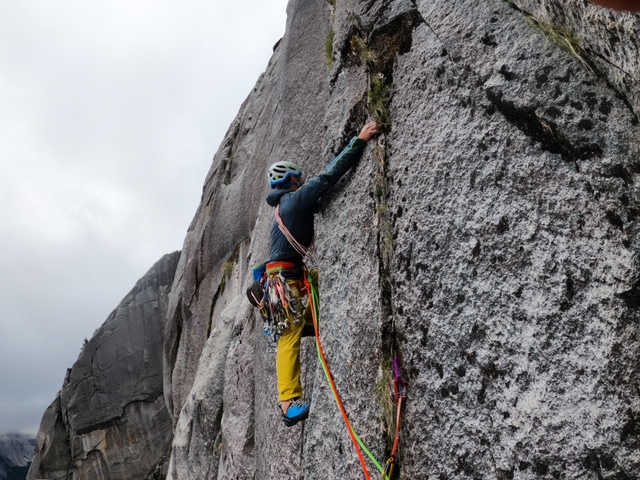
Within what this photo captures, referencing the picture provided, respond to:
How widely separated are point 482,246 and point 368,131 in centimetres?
195

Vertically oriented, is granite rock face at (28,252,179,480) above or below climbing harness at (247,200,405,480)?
above

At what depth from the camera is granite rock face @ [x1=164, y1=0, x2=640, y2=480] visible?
3.47 metres

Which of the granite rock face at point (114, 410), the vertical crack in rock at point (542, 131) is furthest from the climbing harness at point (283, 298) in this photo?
the granite rock face at point (114, 410)

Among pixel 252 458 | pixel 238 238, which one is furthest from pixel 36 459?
pixel 252 458

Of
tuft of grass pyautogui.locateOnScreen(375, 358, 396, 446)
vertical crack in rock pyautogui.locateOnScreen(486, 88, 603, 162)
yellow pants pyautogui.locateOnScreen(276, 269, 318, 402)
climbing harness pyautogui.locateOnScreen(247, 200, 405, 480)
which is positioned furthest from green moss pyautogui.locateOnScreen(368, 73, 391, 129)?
tuft of grass pyautogui.locateOnScreen(375, 358, 396, 446)

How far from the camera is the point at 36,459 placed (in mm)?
24391

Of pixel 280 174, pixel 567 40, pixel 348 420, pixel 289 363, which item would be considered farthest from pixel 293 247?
pixel 567 40

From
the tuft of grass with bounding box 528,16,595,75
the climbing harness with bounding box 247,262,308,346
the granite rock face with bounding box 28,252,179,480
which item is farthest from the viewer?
the granite rock face with bounding box 28,252,179,480

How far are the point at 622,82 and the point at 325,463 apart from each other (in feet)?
12.5

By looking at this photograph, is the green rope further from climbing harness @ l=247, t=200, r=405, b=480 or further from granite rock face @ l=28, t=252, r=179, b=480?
granite rock face @ l=28, t=252, r=179, b=480

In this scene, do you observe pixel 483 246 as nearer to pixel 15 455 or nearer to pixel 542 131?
pixel 542 131

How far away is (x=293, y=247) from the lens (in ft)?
20.6

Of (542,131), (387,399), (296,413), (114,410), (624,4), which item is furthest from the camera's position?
(114,410)

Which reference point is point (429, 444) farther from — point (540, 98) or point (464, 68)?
point (464, 68)
